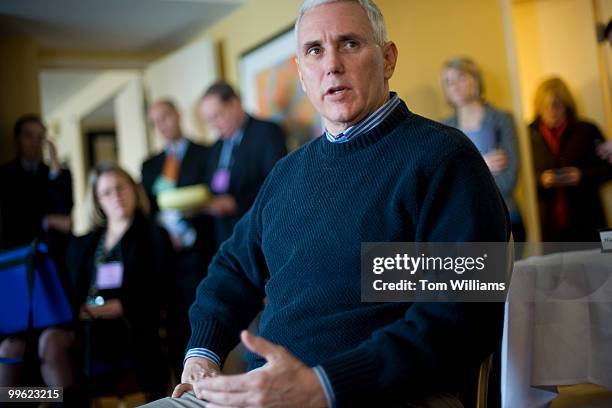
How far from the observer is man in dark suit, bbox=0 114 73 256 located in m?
3.70

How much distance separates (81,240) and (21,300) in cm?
68

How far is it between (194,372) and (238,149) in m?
2.36

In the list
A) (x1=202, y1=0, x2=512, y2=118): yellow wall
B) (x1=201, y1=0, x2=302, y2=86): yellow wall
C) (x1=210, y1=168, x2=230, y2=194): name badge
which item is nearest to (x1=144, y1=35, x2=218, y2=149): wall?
(x1=201, y1=0, x2=302, y2=86): yellow wall

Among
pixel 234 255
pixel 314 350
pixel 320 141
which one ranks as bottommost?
pixel 314 350

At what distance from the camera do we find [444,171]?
1066mm

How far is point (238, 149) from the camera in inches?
139

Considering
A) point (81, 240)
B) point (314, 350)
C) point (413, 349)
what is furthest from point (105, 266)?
point (413, 349)

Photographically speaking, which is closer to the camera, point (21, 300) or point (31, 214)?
point (21, 300)

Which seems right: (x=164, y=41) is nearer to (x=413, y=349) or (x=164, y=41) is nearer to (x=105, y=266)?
(x=105, y=266)

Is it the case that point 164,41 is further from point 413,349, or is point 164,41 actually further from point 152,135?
point 413,349

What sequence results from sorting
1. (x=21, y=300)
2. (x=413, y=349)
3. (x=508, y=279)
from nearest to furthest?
(x=413, y=349), (x=508, y=279), (x=21, y=300)

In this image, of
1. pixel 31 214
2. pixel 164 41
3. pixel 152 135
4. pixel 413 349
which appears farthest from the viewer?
pixel 152 135

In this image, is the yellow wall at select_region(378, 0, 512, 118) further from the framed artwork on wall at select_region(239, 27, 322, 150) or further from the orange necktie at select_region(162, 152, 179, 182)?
the orange necktie at select_region(162, 152, 179, 182)

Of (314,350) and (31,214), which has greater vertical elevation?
(31,214)
